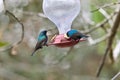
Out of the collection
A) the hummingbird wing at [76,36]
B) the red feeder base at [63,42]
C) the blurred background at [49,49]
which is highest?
the hummingbird wing at [76,36]

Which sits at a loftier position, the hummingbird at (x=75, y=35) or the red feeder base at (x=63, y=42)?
the hummingbird at (x=75, y=35)

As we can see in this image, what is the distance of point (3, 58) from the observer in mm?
5590

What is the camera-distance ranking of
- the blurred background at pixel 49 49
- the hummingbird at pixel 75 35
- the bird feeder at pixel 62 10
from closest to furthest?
the hummingbird at pixel 75 35 < the bird feeder at pixel 62 10 < the blurred background at pixel 49 49

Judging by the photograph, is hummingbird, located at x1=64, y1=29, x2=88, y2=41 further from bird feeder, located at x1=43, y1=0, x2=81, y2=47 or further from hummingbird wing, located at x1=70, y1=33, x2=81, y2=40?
bird feeder, located at x1=43, y1=0, x2=81, y2=47

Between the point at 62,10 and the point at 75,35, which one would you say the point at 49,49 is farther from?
the point at 75,35

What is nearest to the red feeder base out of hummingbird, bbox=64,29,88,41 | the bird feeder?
hummingbird, bbox=64,29,88,41

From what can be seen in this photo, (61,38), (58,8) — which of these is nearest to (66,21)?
(58,8)

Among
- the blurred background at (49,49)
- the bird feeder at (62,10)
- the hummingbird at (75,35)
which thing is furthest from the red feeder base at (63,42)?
the blurred background at (49,49)

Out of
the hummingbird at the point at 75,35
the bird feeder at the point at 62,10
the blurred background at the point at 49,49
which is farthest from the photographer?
the blurred background at the point at 49,49

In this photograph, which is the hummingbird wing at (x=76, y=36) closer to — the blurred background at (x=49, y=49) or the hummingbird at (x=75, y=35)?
the hummingbird at (x=75, y=35)

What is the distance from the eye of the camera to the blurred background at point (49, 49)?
2969 mm

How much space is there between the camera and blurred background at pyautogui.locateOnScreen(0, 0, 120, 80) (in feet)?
9.74

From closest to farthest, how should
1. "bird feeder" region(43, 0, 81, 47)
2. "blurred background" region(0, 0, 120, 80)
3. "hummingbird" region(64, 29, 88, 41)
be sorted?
"hummingbird" region(64, 29, 88, 41) → "bird feeder" region(43, 0, 81, 47) → "blurred background" region(0, 0, 120, 80)

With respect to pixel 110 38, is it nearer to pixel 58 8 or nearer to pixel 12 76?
pixel 58 8
